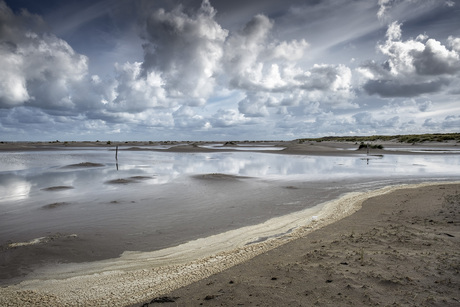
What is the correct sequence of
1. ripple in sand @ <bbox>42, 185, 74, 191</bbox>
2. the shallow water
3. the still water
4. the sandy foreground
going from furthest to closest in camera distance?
ripple in sand @ <bbox>42, 185, 74, 191</bbox>, the still water, the shallow water, the sandy foreground

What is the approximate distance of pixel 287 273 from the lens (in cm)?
554

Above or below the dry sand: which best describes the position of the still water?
below

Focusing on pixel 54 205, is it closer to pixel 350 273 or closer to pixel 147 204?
pixel 147 204

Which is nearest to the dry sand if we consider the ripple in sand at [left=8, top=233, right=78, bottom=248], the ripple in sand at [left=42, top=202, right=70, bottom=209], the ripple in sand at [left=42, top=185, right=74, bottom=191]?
the ripple in sand at [left=8, top=233, right=78, bottom=248]

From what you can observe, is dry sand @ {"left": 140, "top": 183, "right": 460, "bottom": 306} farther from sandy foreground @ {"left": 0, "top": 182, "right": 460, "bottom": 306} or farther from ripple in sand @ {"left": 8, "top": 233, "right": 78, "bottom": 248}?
ripple in sand @ {"left": 8, "top": 233, "right": 78, "bottom": 248}

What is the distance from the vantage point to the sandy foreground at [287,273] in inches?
183

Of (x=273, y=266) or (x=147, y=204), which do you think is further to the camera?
(x=147, y=204)

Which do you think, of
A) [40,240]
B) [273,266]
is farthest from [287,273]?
[40,240]

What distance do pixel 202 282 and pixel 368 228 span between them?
19.0 ft

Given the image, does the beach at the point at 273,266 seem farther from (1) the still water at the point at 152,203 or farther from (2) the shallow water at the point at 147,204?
(1) the still water at the point at 152,203

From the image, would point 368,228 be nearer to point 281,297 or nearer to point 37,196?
point 281,297

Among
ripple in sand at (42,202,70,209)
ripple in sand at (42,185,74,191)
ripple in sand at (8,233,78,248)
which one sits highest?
ripple in sand at (42,185,74,191)

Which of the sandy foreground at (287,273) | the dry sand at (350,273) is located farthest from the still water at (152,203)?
the dry sand at (350,273)

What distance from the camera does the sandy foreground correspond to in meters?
4.65
